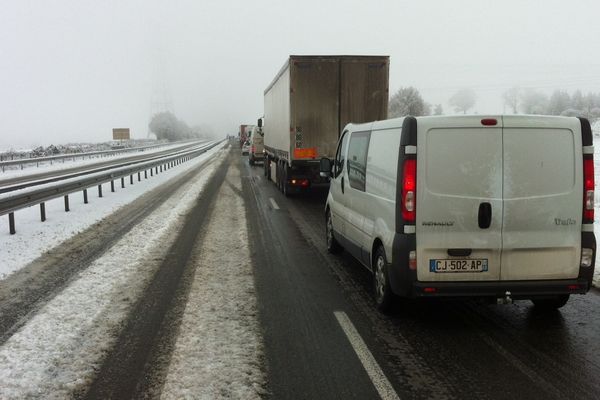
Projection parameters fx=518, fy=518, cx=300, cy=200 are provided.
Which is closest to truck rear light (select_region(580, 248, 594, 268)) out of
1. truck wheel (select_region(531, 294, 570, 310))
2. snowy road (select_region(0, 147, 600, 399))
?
truck wheel (select_region(531, 294, 570, 310))

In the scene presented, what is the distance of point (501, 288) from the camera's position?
4.79m

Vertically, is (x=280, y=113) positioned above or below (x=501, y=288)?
above

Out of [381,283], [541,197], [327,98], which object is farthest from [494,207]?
[327,98]

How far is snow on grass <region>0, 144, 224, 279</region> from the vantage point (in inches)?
319

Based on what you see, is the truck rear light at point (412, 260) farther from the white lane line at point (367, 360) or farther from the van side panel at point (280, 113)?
the van side panel at point (280, 113)

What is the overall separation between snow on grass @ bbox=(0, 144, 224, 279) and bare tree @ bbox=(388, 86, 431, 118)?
115494mm

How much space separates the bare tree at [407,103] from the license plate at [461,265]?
12379cm

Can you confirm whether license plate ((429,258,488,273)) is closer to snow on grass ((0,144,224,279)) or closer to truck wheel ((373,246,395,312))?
truck wheel ((373,246,395,312))

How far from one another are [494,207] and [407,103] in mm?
130325

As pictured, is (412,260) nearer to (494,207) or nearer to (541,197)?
(494,207)

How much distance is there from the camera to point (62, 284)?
6426 millimetres

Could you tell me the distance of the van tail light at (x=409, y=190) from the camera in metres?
4.76

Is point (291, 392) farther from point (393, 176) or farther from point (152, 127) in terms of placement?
point (152, 127)

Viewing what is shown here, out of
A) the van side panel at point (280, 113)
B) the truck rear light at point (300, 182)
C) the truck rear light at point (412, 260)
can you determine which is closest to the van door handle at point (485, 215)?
the truck rear light at point (412, 260)
